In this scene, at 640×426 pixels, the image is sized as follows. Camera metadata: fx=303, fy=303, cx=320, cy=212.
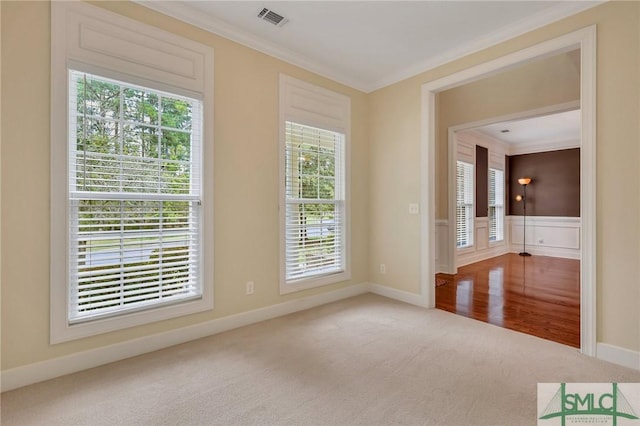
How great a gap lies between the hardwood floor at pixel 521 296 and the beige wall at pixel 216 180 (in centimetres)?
141

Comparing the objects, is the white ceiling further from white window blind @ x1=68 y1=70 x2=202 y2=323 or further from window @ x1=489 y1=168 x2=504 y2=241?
white window blind @ x1=68 y1=70 x2=202 y2=323

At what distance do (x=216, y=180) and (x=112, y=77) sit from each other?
1.07 m

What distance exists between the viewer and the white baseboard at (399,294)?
361 cm

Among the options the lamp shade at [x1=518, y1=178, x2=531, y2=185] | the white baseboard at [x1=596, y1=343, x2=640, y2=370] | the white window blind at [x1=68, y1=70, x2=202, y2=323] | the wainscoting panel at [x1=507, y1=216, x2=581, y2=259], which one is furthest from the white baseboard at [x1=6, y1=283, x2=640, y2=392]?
the lamp shade at [x1=518, y1=178, x2=531, y2=185]

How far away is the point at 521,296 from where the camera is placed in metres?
4.00

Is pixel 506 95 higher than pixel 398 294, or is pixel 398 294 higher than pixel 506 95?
pixel 506 95

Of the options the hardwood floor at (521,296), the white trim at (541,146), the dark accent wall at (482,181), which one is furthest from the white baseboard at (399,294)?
the white trim at (541,146)

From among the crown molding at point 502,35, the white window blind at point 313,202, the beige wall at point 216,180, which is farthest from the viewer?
the white window blind at point 313,202

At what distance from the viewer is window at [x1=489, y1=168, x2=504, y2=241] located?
25.1 ft

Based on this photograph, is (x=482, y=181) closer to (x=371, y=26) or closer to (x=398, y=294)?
(x=398, y=294)

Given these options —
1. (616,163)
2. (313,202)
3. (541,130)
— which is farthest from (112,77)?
(541,130)

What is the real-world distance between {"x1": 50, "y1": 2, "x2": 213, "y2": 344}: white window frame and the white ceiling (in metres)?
5.06

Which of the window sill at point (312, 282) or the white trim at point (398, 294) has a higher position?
the window sill at point (312, 282)

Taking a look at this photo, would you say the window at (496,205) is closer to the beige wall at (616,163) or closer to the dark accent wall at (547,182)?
the dark accent wall at (547,182)
